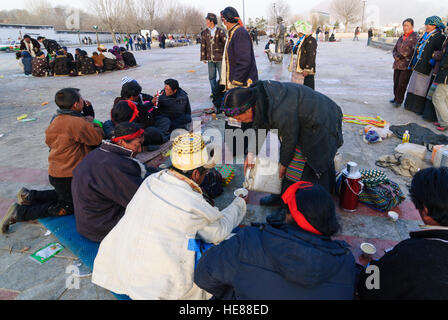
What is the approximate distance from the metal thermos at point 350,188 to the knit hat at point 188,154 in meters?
1.65

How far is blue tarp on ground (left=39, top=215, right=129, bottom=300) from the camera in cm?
244

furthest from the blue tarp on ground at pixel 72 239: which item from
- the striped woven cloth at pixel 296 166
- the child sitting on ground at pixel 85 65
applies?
the child sitting on ground at pixel 85 65

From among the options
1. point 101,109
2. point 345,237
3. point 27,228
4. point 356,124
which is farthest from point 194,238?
point 101,109

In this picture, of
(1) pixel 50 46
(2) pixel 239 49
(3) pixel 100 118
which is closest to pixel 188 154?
(2) pixel 239 49

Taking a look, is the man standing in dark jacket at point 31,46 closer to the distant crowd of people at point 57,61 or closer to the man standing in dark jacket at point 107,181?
the distant crowd of people at point 57,61

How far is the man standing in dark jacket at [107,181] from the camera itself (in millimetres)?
2100

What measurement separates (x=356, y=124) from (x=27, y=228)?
544cm

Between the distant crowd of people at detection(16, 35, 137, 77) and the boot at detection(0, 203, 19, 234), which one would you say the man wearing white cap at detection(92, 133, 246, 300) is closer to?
the boot at detection(0, 203, 19, 234)

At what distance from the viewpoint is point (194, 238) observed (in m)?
1.69

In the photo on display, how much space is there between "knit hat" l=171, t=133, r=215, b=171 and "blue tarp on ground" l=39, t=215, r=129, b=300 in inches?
51.3

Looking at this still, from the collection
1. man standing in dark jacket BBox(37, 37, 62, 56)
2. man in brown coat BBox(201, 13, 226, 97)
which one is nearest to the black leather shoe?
man in brown coat BBox(201, 13, 226, 97)

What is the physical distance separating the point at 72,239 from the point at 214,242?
1634 millimetres

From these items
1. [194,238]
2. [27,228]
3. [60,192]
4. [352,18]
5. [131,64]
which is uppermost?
[352,18]
